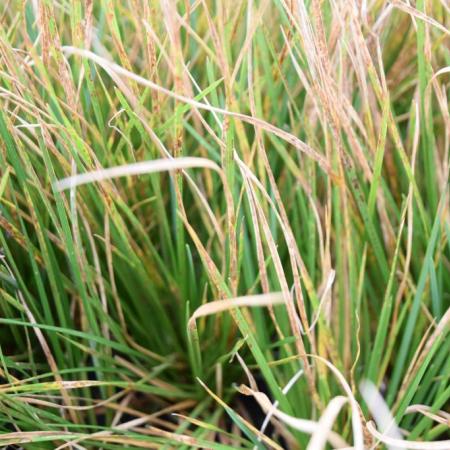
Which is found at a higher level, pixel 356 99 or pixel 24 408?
pixel 356 99

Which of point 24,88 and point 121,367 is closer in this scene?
point 24,88

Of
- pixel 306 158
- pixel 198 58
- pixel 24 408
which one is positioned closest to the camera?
pixel 24 408

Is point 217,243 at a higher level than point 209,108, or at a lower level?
lower

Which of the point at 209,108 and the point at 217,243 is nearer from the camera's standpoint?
the point at 209,108

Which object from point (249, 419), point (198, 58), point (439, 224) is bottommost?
point (249, 419)

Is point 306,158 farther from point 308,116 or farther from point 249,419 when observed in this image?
point 249,419

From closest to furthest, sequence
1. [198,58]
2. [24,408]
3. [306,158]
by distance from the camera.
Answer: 1. [24,408]
2. [306,158]
3. [198,58]

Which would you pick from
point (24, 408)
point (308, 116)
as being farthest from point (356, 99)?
point (24, 408)
